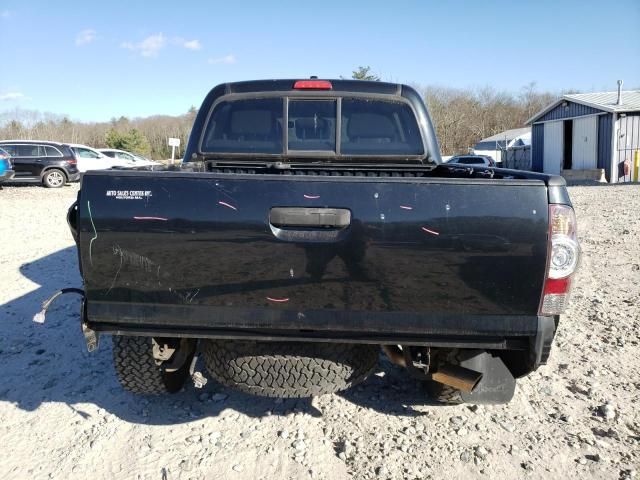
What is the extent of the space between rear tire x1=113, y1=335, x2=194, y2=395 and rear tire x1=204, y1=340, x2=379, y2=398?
1.39 feet

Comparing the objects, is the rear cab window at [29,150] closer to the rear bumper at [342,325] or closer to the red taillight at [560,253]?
the rear bumper at [342,325]

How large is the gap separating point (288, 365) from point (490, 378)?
1042mm

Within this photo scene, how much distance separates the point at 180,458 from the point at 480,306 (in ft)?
5.96

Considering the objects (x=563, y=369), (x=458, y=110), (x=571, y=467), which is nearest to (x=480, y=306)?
(x=571, y=467)

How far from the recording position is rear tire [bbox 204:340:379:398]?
2.48 metres

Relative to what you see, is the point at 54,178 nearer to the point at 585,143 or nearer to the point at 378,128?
the point at 378,128

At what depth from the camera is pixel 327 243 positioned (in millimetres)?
2152

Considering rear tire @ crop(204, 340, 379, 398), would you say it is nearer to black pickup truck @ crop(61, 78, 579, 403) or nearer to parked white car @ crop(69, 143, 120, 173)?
black pickup truck @ crop(61, 78, 579, 403)

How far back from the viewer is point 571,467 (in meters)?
2.59

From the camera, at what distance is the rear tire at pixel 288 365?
2479 mm

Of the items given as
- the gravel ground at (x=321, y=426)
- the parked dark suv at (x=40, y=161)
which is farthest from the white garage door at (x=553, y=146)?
the gravel ground at (x=321, y=426)

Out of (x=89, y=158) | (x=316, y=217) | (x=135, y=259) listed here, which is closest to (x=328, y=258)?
(x=316, y=217)

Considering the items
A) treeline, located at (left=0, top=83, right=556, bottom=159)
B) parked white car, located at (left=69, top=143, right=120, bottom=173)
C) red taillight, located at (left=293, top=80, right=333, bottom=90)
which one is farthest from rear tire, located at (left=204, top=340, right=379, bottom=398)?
treeline, located at (left=0, top=83, right=556, bottom=159)

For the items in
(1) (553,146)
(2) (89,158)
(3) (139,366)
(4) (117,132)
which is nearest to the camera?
(3) (139,366)
